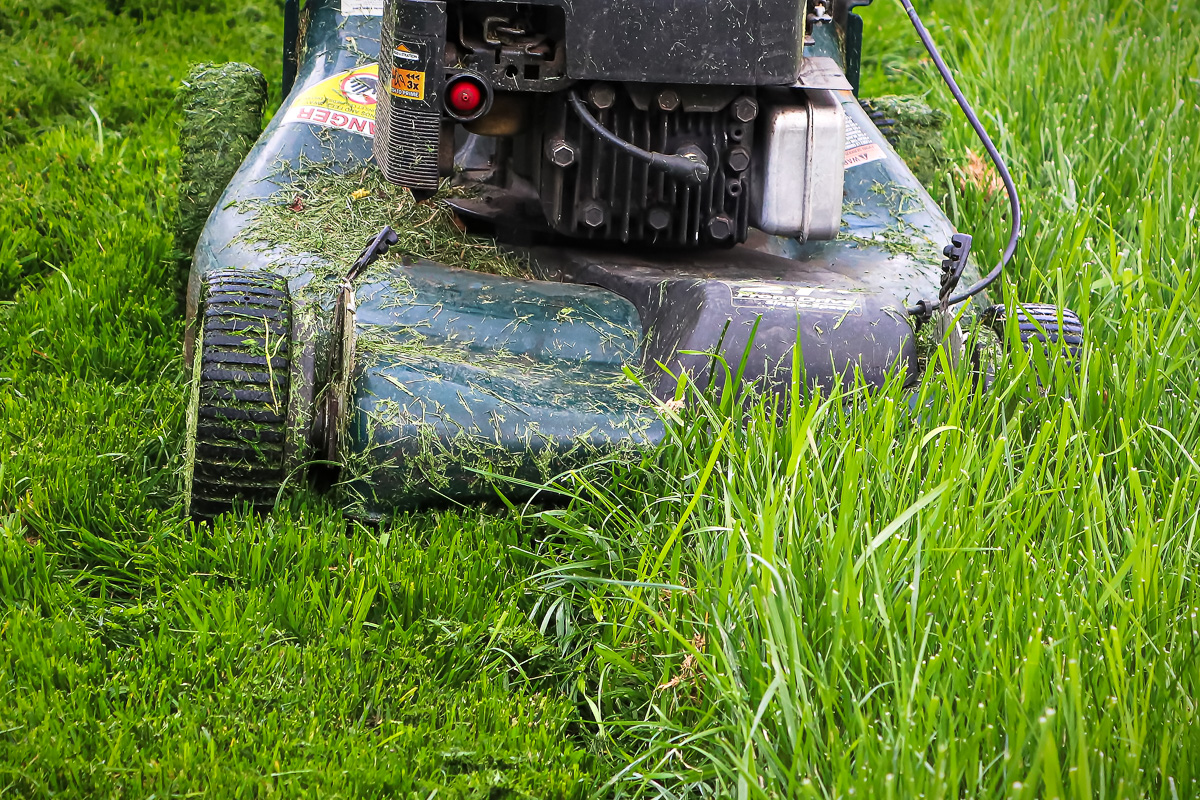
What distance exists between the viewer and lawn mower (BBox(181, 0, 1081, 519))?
7.68ft

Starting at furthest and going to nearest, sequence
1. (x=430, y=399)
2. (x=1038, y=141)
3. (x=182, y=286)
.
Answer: (x=1038, y=141) → (x=182, y=286) → (x=430, y=399)

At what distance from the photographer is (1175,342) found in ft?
9.19

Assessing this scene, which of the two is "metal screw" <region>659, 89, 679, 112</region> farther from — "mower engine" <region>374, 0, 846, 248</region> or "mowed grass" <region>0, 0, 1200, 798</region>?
"mowed grass" <region>0, 0, 1200, 798</region>

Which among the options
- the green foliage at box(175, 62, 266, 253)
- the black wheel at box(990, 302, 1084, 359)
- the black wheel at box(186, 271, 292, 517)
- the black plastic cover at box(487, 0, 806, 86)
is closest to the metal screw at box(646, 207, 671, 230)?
the black plastic cover at box(487, 0, 806, 86)

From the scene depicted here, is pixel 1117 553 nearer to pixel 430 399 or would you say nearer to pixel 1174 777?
pixel 1174 777

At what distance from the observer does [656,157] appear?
2.71m

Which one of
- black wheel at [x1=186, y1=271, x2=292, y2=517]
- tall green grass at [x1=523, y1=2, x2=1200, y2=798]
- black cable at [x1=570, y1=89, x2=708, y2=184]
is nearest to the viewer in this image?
tall green grass at [x1=523, y1=2, x2=1200, y2=798]

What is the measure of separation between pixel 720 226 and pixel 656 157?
0.76 feet

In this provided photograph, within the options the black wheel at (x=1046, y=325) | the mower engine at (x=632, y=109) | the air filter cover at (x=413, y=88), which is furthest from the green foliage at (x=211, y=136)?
the black wheel at (x=1046, y=325)

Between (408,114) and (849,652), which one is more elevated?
(408,114)

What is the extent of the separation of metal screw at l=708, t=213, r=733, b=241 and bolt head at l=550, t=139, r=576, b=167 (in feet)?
1.12

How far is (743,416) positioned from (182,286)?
168 centimetres

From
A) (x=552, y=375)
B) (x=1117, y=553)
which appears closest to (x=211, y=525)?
(x=552, y=375)

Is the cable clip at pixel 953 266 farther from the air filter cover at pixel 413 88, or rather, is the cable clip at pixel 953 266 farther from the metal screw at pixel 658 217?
the air filter cover at pixel 413 88
